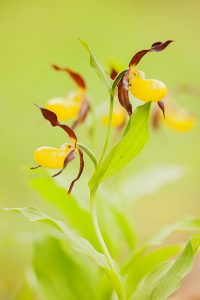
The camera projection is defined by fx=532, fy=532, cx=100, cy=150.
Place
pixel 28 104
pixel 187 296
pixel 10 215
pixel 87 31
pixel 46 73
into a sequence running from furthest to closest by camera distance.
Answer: pixel 87 31 < pixel 46 73 < pixel 28 104 < pixel 10 215 < pixel 187 296

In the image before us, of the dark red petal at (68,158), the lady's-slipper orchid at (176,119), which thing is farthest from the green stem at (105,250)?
the lady's-slipper orchid at (176,119)

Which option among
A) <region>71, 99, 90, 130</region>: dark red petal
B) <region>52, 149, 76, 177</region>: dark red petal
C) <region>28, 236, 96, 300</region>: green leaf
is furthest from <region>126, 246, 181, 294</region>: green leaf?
<region>52, 149, 76, 177</region>: dark red petal

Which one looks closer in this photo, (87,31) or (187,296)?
(187,296)

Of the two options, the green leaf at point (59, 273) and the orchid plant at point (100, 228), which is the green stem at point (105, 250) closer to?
the orchid plant at point (100, 228)

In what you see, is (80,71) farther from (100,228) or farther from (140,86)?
(140,86)

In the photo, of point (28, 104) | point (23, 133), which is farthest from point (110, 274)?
point (28, 104)

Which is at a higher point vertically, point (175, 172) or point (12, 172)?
point (175, 172)

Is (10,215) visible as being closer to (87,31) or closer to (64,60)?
(64,60)
